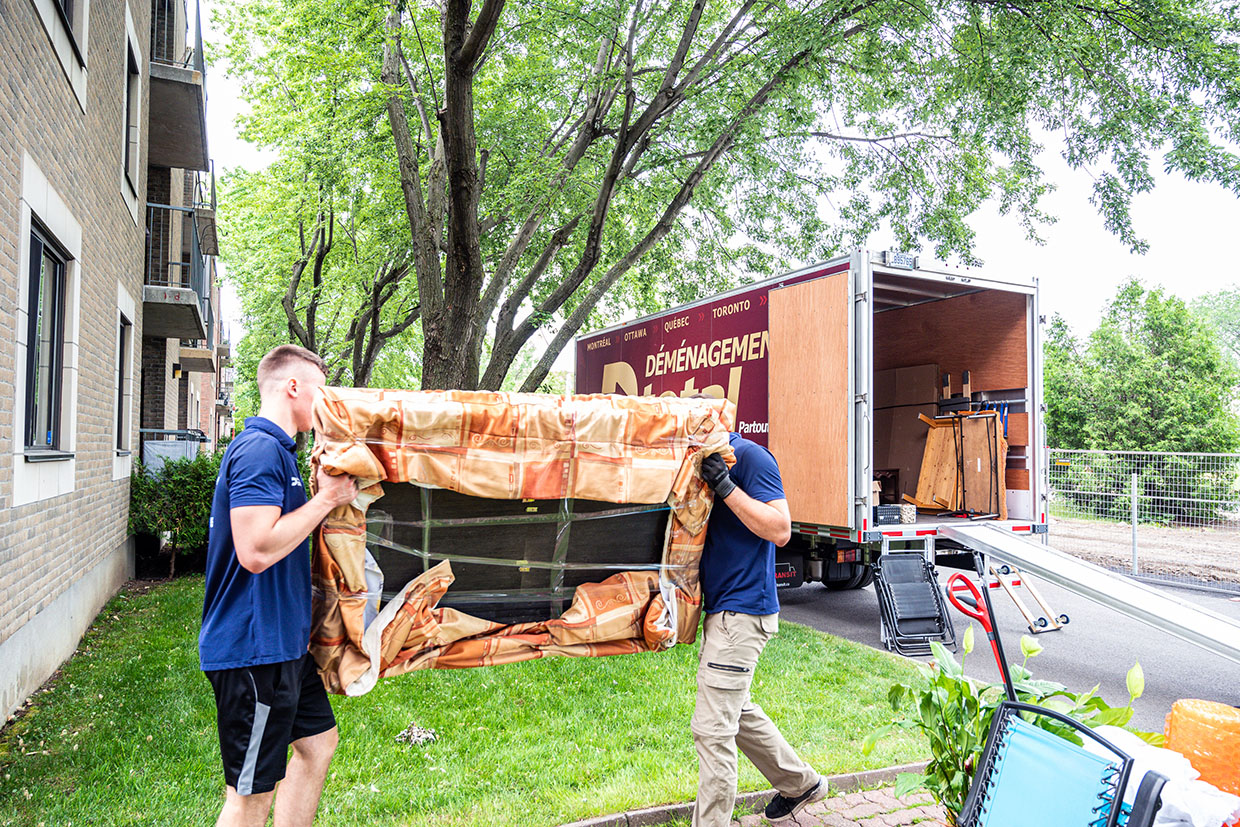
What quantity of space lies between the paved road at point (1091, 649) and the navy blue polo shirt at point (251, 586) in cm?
543

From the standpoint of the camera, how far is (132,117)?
978cm

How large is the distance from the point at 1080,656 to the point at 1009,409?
276 cm

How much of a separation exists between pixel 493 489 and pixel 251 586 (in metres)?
0.84

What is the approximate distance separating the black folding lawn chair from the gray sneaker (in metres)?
1.50

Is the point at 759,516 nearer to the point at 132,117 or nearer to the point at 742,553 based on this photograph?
the point at 742,553

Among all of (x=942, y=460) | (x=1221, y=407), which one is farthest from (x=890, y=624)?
(x=1221, y=407)

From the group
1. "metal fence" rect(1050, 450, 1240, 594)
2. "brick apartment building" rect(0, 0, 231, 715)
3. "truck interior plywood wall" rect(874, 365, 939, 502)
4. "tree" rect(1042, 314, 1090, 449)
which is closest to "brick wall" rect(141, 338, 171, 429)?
"brick apartment building" rect(0, 0, 231, 715)

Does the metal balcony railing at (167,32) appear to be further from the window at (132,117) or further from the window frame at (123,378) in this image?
the window frame at (123,378)

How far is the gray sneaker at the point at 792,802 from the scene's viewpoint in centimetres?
362

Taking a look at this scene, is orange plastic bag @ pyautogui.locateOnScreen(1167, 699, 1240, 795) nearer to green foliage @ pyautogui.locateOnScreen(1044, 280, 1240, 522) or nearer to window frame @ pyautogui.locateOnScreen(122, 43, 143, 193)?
window frame @ pyautogui.locateOnScreen(122, 43, 143, 193)

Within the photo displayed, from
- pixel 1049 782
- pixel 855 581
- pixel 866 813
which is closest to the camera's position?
pixel 1049 782

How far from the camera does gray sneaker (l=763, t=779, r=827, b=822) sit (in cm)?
362

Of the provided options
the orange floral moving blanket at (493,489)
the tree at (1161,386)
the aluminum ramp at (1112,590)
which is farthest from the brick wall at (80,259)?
the tree at (1161,386)

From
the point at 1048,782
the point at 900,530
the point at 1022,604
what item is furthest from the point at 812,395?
the point at 1048,782
